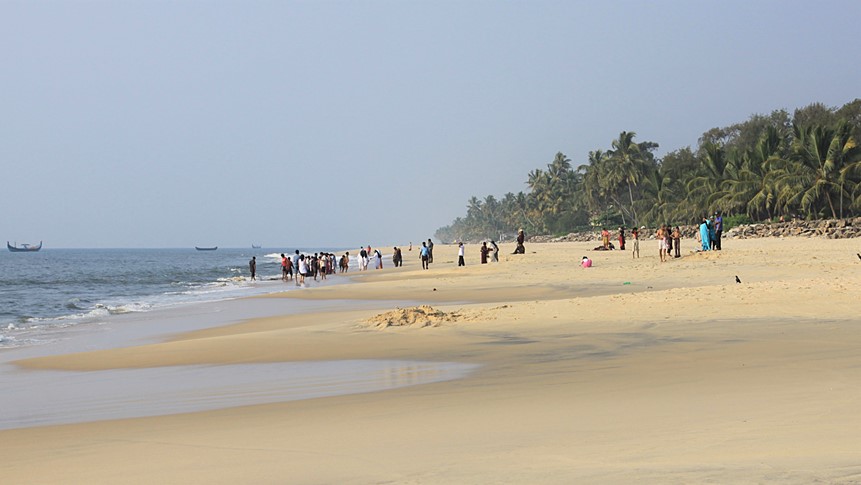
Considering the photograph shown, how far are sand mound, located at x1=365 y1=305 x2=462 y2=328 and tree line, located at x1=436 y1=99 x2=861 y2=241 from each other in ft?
153

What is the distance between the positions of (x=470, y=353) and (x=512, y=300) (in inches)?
409

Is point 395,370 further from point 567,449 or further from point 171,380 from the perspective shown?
point 567,449

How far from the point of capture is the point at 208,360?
12102mm

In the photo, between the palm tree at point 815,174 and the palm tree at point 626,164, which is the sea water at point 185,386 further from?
the palm tree at point 626,164

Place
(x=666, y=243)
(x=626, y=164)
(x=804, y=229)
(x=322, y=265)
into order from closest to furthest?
(x=666, y=243) → (x=322, y=265) → (x=804, y=229) → (x=626, y=164)

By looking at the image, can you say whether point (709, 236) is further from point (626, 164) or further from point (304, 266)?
point (626, 164)

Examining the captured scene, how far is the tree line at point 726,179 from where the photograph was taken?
54656mm

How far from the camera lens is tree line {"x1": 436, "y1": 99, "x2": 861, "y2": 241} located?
54.7 m

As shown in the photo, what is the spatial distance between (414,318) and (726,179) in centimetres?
6247

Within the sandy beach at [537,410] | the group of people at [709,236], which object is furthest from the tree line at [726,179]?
the sandy beach at [537,410]

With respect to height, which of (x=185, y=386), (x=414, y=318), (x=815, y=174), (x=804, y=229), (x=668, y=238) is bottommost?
(x=185, y=386)

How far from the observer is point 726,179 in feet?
232

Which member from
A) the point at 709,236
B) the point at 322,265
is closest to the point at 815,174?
the point at 709,236

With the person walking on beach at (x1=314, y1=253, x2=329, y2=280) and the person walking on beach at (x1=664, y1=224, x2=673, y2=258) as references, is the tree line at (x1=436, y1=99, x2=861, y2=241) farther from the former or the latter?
the person walking on beach at (x1=314, y1=253, x2=329, y2=280)
